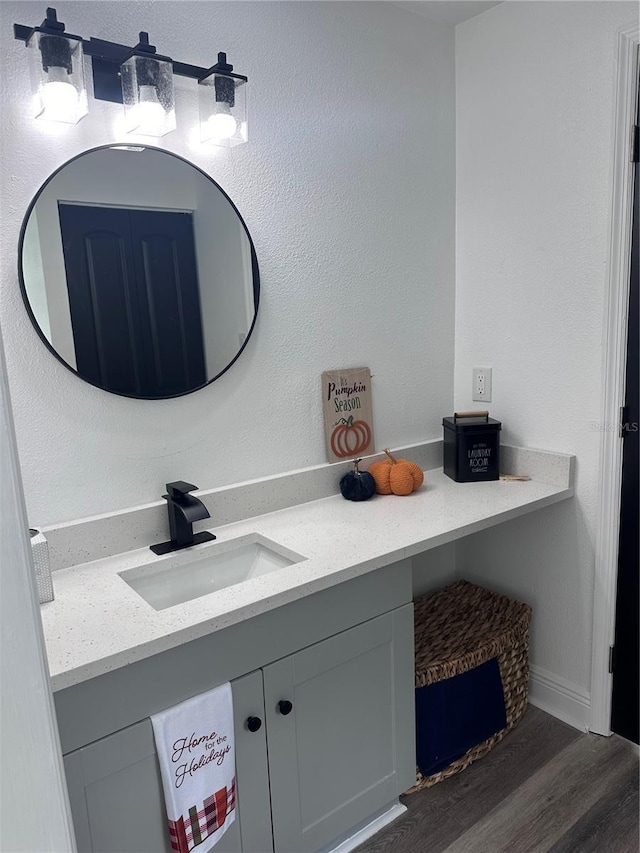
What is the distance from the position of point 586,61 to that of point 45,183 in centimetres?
162

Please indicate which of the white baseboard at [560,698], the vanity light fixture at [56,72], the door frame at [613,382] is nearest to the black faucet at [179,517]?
the vanity light fixture at [56,72]

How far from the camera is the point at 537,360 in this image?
7.11ft

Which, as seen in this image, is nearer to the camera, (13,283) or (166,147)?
(13,283)

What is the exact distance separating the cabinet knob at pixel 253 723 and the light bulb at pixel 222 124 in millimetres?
1474

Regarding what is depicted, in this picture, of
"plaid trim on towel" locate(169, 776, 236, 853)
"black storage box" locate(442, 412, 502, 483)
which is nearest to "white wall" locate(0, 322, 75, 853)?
"plaid trim on towel" locate(169, 776, 236, 853)

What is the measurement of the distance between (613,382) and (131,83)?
5.28ft

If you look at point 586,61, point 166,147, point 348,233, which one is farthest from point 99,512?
point 586,61

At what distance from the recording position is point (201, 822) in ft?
4.42

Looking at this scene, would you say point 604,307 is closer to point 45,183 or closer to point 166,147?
point 166,147

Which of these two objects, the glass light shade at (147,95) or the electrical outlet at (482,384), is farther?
the electrical outlet at (482,384)

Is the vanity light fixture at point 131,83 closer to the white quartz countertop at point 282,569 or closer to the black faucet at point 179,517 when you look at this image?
the black faucet at point 179,517

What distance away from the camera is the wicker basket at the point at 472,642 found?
1950 mm

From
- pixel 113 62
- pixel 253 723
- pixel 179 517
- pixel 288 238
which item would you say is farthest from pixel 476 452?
pixel 113 62

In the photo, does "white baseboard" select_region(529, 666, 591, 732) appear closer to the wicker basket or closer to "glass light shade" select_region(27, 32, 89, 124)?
the wicker basket
